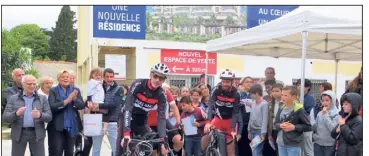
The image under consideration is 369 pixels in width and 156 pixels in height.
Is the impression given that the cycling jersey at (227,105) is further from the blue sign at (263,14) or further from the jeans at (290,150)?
the blue sign at (263,14)

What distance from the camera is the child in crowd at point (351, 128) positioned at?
5.76 m

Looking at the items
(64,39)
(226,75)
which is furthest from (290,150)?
(64,39)

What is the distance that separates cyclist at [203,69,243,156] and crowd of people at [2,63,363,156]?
2 centimetres

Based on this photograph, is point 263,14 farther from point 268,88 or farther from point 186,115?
point 186,115

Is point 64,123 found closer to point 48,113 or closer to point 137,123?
point 48,113

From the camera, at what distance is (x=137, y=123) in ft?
21.3

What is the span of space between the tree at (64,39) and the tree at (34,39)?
4.76 feet

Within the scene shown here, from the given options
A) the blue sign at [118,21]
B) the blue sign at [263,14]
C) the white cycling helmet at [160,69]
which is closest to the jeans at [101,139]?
the white cycling helmet at [160,69]

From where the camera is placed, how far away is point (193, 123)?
8.45 metres

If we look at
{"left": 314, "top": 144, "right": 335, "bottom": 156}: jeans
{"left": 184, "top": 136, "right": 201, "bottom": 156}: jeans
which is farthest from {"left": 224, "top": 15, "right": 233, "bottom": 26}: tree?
{"left": 314, "top": 144, "right": 335, "bottom": 156}: jeans

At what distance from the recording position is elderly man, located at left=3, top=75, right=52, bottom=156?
6.90 meters

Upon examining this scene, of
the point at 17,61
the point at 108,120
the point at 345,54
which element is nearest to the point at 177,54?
the point at 17,61

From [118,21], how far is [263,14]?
5.19 metres

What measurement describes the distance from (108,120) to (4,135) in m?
8.31
